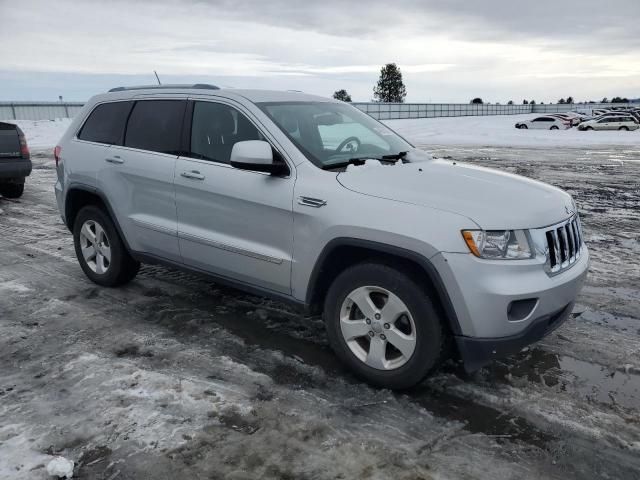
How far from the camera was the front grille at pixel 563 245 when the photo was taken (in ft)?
10.8

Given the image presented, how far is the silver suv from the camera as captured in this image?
313 centimetres

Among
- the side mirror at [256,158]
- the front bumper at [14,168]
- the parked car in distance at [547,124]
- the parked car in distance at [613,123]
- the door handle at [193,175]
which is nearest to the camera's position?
the side mirror at [256,158]

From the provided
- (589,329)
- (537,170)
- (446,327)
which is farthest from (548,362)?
(537,170)

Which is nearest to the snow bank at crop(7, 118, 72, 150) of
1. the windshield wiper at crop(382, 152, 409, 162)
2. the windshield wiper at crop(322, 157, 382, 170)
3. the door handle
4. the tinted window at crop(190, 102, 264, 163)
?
the tinted window at crop(190, 102, 264, 163)

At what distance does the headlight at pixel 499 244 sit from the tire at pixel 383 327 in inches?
16.3

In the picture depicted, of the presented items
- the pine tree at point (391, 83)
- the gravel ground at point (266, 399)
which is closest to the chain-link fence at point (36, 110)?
the gravel ground at point (266, 399)

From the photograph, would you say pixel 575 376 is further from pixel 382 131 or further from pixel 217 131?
pixel 217 131

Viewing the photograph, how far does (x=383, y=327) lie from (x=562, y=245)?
122cm

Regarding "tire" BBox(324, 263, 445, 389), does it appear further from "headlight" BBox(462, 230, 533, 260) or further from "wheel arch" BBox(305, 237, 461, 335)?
"headlight" BBox(462, 230, 533, 260)

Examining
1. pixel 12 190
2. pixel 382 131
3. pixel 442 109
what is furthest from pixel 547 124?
pixel 382 131

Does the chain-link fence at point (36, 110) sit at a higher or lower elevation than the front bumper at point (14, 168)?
higher

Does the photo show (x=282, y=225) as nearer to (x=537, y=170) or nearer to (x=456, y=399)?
(x=456, y=399)

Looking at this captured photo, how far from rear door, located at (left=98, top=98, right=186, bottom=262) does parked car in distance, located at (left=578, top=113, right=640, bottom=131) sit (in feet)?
121

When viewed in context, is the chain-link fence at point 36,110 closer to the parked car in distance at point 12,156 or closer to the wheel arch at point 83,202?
the parked car in distance at point 12,156
